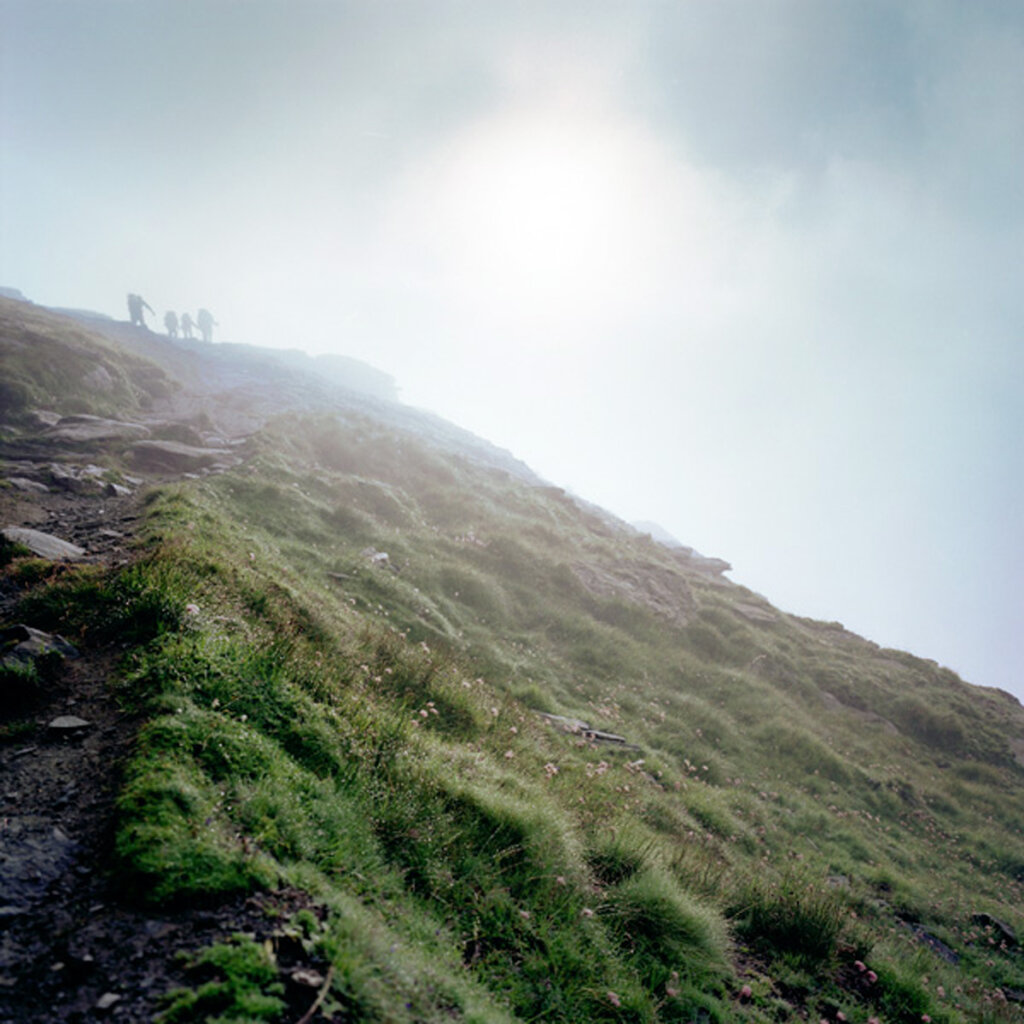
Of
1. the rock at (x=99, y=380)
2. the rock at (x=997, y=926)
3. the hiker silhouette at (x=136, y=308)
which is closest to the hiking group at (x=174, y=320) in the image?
the hiker silhouette at (x=136, y=308)

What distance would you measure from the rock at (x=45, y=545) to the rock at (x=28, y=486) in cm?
750

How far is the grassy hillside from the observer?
3.52m

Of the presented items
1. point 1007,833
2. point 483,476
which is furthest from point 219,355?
point 1007,833

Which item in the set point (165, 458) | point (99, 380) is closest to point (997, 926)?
point (165, 458)

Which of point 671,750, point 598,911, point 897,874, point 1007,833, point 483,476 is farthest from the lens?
point 483,476

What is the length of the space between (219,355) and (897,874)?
422 feet

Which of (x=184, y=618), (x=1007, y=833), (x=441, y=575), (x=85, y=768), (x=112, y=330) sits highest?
(x=112, y=330)

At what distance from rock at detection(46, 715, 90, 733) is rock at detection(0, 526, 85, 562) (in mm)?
5276

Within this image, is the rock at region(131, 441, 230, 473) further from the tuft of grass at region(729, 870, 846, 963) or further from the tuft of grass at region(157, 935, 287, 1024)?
the tuft of grass at region(729, 870, 846, 963)

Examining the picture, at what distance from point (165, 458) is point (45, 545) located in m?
17.5

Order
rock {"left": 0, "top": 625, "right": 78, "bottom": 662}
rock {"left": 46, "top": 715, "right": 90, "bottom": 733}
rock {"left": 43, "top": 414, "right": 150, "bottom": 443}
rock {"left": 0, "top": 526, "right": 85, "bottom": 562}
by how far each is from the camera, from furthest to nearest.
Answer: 1. rock {"left": 43, "top": 414, "right": 150, "bottom": 443}
2. rock {"left": 0, "top": 526, "right": 85, "bottom": 562}
3. rock {"left": 0, "top": 625, "right": 78, "bottom": 662}
4. rock {"left": 46, "top": 715, "right": 90, "bottom": 733}

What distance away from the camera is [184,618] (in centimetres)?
591

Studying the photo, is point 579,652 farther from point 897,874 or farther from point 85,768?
point 85,768

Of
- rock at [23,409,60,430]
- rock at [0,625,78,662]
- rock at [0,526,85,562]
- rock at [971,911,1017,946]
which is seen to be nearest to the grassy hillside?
rock at [971,911,1017,946]
